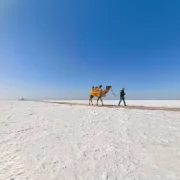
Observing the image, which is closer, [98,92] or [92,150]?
[92,150]

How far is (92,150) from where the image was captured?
5949 millimetres

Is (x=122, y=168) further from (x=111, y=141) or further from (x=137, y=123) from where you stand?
(x=137, y=123)

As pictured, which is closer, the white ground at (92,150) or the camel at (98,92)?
the white ground at (92,150)

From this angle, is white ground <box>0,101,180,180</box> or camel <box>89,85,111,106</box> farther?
camel <box>89,85,111,106</box>

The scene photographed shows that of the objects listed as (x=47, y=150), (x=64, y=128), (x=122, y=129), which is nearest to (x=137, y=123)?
(x=122, y=129)

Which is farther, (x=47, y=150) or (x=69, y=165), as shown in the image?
(x=47, y=150)

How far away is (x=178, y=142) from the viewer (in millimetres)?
6312

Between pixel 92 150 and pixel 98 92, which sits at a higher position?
pixel 98 92

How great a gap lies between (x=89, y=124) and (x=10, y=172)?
16.5 feet

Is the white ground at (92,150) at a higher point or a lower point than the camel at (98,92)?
lower

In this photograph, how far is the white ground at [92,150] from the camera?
14.8ft

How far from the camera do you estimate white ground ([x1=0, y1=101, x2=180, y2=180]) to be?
4.50 meters

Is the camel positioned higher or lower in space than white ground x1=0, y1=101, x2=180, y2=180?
higher

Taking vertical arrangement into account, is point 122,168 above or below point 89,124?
below
